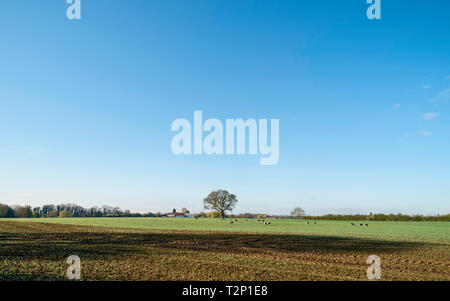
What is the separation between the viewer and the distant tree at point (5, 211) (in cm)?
15100

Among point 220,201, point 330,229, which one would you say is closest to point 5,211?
point 220,201

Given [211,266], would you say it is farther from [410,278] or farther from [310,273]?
[410,278]

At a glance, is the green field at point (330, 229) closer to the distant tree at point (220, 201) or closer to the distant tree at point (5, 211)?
the distant tree at point (220, 201)

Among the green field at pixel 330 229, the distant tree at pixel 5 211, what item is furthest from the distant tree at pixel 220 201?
the distant tree at pixel 5 211

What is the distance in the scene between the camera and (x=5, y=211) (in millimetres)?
151750

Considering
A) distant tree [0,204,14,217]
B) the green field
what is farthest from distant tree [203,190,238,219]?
distant tree [0,204,14,217]

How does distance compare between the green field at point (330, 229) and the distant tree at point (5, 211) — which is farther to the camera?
the distant tree at point (5, 211)

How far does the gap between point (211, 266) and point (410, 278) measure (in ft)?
36.0

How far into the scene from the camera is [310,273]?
15625 mm

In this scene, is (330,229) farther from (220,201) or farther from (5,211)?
(5,211)

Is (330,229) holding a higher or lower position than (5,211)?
higher

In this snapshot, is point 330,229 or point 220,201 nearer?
point 330,229

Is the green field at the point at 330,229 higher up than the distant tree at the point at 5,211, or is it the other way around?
the green field at the point at 330,229

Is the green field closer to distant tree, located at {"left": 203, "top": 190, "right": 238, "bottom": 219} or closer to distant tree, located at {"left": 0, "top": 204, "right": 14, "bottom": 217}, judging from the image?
distant tree, located at {"left": 203, "top": 190, "right": 238, "bottom": 219}
